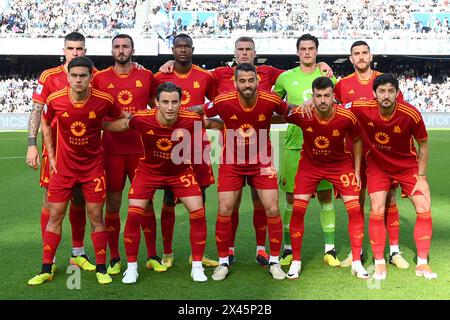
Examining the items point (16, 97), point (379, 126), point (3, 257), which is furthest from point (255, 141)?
point (16, 97)

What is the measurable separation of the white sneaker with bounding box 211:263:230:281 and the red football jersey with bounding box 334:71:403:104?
2095 mm

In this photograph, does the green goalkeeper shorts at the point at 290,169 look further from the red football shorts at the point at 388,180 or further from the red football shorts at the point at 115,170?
the red football shorts at the point at 115,170

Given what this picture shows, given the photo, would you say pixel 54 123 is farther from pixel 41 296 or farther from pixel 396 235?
pixel 396 235

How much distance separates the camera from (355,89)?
5.95 metres

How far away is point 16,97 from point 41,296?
94.0ft

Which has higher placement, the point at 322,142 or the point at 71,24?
the point at 71,24

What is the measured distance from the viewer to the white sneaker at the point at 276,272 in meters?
5.11

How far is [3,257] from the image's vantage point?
5.84m

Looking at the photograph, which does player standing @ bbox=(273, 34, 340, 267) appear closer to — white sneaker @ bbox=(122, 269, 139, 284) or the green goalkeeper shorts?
the green goalkeeper shorts

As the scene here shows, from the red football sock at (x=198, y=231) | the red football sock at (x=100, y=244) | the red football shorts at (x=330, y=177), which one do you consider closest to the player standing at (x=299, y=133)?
the red football shorts at (x=330, y=177)

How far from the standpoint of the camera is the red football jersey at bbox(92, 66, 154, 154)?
220 inches

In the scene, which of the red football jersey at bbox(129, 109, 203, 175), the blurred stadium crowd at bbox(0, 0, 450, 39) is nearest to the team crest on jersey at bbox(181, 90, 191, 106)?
the red football jersey at bbox(129, 109, 203, 175)

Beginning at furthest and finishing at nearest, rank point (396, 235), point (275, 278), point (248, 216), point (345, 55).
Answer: point (345, 55), point (248, 216), point (396, 235), point (275, 278)

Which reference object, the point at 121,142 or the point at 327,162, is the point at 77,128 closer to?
the point at 121,142
